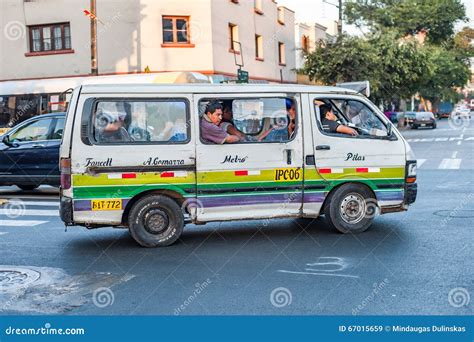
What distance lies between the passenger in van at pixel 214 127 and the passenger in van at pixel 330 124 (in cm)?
127

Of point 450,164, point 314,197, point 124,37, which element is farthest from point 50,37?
point 314,197

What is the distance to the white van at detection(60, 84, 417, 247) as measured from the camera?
8195mm

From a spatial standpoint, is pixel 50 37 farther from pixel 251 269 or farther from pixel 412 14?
pixel 412 14

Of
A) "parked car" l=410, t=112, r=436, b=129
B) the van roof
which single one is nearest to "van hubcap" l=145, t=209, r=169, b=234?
the van roof

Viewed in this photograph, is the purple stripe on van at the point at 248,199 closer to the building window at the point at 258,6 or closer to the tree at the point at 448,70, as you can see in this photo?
the building window at the point at 258,6

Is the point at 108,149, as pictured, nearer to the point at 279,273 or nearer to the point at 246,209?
the point at 246,209

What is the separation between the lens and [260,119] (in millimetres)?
8672

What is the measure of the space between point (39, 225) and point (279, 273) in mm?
5019

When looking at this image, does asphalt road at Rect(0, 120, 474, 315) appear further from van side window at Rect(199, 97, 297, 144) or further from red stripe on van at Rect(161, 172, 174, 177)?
van side window at Rect(199, 97, 297, 144)

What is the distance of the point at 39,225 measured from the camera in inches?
408

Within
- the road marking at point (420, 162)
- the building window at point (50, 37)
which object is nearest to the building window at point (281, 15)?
the building window at point (50, 37)

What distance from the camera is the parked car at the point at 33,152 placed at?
45.1ft

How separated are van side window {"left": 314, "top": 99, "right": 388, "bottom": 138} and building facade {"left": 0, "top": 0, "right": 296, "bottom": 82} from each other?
1840cm
